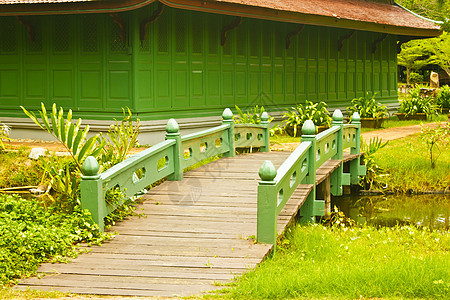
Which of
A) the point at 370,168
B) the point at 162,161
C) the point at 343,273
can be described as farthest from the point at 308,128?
the point at 370,168

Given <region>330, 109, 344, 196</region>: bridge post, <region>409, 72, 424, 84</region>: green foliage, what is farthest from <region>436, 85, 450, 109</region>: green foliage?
<region>409, 72, 424, 84</region>: green foliage

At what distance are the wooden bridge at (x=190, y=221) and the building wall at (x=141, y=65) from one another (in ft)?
11.3

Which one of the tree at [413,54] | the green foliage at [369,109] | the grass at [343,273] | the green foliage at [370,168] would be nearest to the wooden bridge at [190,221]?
the grass at [343,273]

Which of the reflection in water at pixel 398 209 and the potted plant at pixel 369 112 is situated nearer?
the reflection in water at pixel 398 209

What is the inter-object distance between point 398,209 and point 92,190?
6.95m

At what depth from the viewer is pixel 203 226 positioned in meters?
8.17

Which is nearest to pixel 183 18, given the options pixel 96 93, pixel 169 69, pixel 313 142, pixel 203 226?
pixel 169 69

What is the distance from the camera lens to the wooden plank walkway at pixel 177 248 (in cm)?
628

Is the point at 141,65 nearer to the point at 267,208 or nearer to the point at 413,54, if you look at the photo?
the point at 267,208

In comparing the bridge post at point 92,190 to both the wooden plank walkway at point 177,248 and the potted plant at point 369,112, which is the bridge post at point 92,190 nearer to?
the wooden plank walkway at point 177,248

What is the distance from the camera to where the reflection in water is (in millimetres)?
12000

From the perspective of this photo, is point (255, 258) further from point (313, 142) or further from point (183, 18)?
point (183, 18)

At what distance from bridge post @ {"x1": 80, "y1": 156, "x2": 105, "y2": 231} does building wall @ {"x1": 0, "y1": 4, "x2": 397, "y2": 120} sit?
704cm

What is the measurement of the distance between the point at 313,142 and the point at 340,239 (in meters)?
2.21
